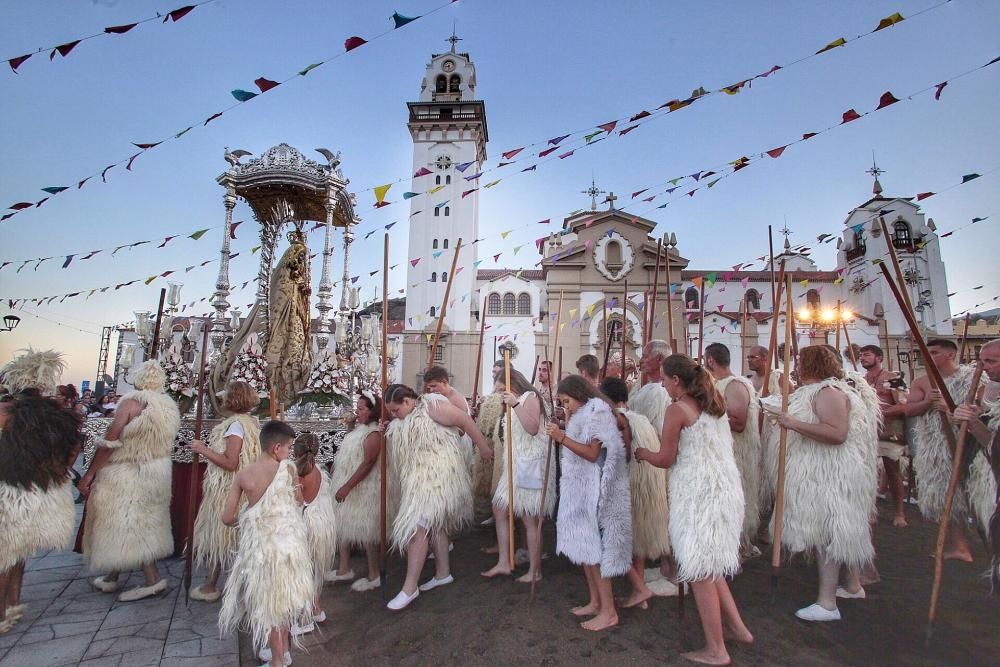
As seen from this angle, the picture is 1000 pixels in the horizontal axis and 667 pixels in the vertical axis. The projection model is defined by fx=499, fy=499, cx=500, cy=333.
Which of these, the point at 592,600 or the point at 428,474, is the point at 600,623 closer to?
the point at 592,600

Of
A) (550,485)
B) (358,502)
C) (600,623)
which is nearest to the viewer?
(600,623)

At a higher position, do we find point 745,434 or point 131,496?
point 745,434

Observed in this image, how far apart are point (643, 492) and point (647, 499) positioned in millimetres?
58

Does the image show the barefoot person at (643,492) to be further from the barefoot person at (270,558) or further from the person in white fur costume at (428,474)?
the barefoot person at (270,558)

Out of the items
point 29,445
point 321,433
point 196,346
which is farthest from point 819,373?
point 196,346

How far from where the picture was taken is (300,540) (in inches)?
122

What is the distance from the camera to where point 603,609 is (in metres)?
3.19

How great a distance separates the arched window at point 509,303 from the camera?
1350 inches

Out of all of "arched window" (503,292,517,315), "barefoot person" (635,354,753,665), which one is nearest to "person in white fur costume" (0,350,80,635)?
"barefoot person" (635,354,753,665)

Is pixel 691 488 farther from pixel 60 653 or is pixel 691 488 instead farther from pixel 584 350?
pixel 584 350

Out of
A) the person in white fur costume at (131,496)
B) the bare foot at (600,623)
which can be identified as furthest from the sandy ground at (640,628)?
the person in white fur costume at (131,496)

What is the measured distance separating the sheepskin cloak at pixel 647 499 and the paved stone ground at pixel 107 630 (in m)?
2.82

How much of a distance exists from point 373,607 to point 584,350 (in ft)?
90.5

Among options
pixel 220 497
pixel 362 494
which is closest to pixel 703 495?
pixel 362 494
